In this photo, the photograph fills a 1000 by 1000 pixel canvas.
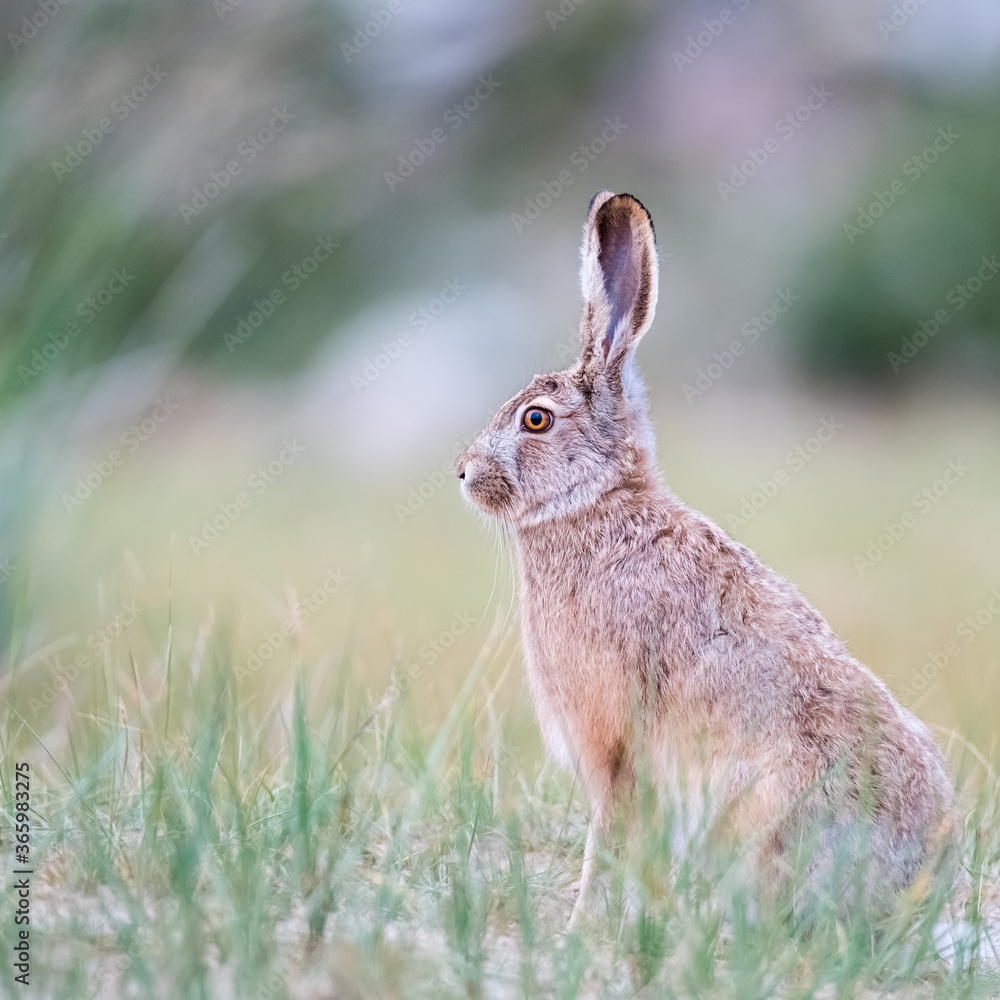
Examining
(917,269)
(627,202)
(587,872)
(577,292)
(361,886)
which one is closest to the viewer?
(361,886)

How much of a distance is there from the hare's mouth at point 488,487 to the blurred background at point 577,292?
302cm

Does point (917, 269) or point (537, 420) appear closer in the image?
point (537, 420)

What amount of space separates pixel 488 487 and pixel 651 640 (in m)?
0.72

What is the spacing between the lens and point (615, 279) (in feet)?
12.6

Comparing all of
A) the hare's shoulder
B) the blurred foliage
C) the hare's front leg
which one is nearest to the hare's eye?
the hare's shoulder

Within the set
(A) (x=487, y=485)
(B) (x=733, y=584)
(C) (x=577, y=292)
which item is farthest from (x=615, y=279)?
(C) (x=577, y=292)

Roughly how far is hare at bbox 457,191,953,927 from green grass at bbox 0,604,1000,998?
0.22m

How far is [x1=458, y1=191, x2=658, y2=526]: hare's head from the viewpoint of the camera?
149 inches

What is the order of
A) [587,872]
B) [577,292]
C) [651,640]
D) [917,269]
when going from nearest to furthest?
[587,872], [651,640], [577,292], [917,269]

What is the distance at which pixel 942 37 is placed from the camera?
12773 mm

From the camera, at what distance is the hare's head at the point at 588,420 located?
379 centimetres

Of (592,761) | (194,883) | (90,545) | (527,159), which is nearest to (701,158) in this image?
(527,159)

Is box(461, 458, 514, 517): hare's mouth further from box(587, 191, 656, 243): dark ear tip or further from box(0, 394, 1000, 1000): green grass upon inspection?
box(587, 191, 656, 243): dark ear tip

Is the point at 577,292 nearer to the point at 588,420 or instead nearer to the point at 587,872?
the point at 588,420
